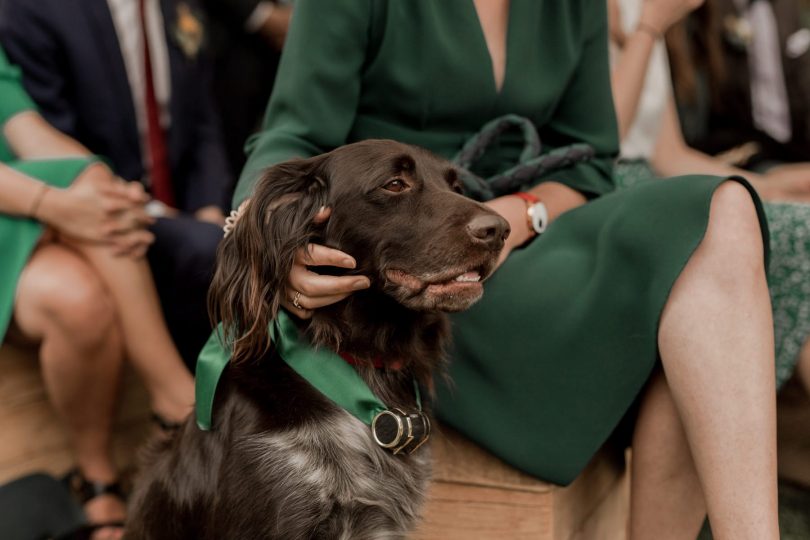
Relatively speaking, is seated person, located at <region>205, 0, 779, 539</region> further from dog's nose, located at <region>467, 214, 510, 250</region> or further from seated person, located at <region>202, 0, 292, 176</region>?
seated person, located at <region>202, 0, 292, 176</region>

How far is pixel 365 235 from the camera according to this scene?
4.28 feet

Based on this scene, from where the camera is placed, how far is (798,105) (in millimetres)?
2967

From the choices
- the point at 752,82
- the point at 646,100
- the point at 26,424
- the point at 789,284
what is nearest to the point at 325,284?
the point at 789,284

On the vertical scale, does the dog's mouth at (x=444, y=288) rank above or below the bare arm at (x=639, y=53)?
above

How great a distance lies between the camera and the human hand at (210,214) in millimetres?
2346

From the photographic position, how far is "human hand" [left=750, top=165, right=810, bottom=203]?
8.22ft

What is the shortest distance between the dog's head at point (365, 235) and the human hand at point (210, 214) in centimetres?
102

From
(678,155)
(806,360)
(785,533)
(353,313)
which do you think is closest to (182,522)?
(353,313)

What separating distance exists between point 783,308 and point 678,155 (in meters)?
1.05

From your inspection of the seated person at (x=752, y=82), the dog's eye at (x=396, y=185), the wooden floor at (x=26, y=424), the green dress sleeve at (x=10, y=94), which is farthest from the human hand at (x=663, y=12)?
the wooden floor at (x=26, y=424)

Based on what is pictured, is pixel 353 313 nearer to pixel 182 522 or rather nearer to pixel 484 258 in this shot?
pixel 484 258

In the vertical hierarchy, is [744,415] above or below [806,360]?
above

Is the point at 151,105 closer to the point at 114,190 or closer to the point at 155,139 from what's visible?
the point at 155,139

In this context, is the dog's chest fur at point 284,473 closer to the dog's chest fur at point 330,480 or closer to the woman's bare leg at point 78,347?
the dog's chest fur at point 330,480
